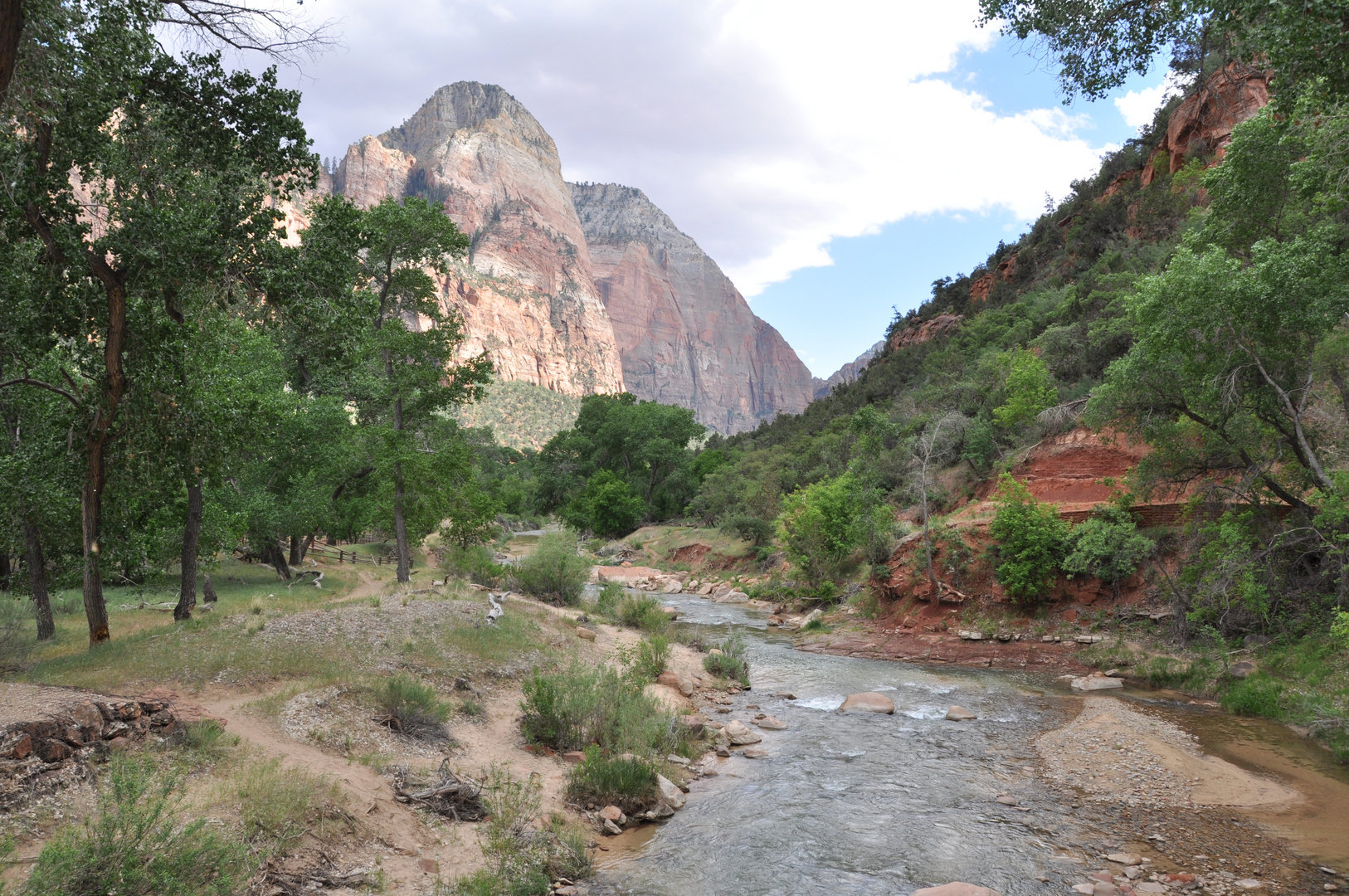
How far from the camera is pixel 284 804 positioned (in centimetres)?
643

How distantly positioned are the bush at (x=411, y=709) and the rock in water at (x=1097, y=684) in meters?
14.3

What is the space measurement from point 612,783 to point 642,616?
12976 millimetres

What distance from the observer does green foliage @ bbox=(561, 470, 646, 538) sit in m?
58.0

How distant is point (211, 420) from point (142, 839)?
708cm

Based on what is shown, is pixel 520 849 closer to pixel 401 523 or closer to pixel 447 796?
pixel 447 796

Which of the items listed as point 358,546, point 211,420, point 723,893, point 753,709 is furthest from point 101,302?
point 358,546

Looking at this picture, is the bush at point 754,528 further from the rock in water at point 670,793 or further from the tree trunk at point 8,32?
the tree trunk at point 8,32

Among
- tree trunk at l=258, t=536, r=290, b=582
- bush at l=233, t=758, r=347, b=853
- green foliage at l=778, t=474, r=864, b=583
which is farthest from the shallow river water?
tree trunk at l=258, t=536, r=290, b=582

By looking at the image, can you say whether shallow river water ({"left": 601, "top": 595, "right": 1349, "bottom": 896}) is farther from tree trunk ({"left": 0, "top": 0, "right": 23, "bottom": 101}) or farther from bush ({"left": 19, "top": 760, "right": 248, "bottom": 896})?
tree trunk ({"left": 0, "top": 0, "right": 23, "bottom": 101})

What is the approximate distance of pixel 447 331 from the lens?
2159 centimetres

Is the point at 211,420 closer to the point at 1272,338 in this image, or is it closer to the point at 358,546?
the point at 1272,338

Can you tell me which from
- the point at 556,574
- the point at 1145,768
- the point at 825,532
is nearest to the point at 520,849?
the point at 1145,768

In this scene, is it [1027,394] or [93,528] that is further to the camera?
[1027,394]

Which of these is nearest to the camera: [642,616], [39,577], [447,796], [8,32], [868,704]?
[8,32]
